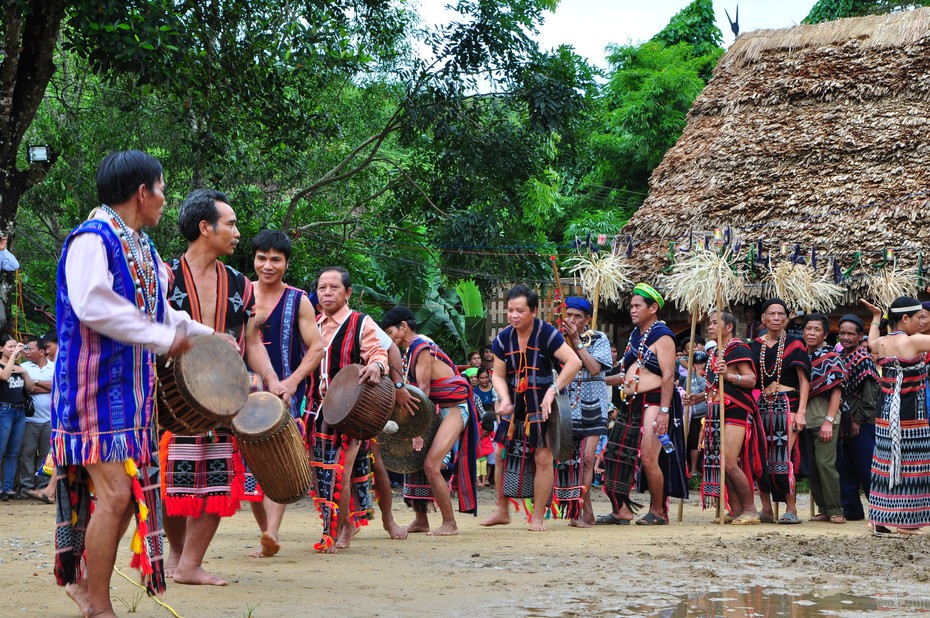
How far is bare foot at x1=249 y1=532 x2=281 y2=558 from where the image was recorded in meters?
6.34

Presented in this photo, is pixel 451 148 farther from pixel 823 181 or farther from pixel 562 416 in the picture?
pixel 562 416

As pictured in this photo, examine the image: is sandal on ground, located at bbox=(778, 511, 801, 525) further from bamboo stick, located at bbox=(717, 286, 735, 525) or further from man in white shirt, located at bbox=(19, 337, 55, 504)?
man in white shirt, located at bbox=(19, 337, 55, 504)

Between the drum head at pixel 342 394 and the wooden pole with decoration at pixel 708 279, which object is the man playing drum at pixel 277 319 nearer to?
the drum head at pixel 342 394

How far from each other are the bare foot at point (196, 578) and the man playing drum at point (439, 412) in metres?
3.06

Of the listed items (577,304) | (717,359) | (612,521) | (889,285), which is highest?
(889,285)

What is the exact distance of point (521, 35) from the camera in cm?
1578

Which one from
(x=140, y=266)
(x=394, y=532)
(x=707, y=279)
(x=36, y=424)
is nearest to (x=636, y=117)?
(x=707, y=279)

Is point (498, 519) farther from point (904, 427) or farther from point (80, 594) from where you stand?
point (80, 594)

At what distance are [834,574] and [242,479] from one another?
10.8 feet

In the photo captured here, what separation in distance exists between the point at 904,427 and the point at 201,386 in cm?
609

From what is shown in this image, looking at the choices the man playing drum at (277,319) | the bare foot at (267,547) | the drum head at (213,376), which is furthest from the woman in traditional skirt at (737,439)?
the drum head at (213,376)

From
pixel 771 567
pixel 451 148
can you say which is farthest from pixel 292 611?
pixel 451 148

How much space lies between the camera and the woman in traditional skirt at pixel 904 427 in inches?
334

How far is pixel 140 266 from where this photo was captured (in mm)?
4305
